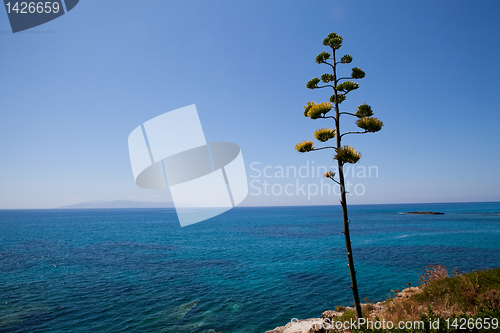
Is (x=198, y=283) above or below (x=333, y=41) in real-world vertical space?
below

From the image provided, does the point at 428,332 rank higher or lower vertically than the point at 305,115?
lower

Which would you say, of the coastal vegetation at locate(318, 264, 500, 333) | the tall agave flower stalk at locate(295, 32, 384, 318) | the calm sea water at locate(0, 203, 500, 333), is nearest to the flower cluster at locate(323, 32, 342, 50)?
the tall agave flower stalk at locate(295, 32, 384, 318)

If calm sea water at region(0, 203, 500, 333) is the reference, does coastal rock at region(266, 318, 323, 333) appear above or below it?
above

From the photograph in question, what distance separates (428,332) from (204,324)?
1233 cm

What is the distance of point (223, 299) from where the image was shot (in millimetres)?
18234

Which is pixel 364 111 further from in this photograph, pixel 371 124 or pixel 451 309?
pixel 451 309

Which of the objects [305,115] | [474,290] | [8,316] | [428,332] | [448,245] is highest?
[305,115]

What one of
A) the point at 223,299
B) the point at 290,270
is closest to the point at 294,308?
the point at 223,299

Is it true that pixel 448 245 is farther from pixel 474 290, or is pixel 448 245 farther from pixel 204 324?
pixel 204 324

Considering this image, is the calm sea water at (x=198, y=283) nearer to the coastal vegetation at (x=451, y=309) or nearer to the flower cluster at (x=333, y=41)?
the coastal vegetation at (x=451, y=309)

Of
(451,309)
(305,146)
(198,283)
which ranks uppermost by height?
(305,146)

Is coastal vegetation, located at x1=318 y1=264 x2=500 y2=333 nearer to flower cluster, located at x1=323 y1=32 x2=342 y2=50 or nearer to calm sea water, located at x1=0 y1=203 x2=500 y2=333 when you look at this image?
calm sea water, located at x1=0 y1=203 x2=500 y2=333

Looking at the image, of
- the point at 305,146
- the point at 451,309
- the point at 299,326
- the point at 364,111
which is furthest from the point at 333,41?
the point at 299,326

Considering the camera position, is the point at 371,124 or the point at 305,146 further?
the point at 305,146
